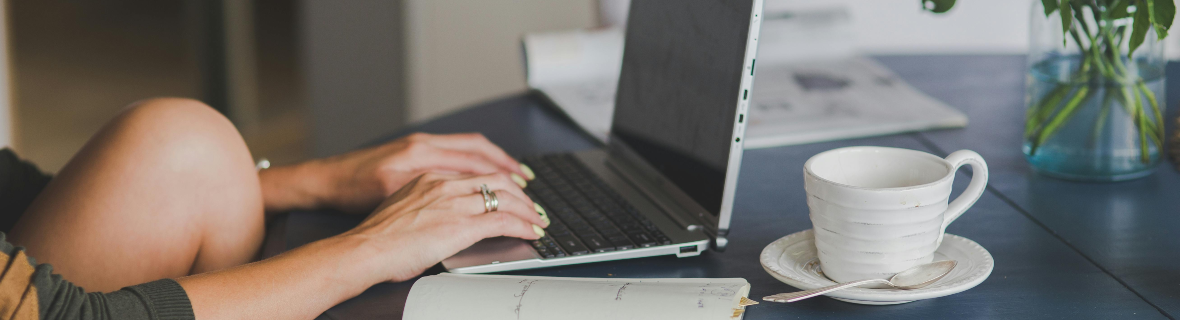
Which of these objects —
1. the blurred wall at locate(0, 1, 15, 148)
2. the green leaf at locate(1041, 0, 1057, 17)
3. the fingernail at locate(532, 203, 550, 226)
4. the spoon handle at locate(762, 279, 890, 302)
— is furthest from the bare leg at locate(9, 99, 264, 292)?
the blurred wall at locate(0, 1, 15, 148)

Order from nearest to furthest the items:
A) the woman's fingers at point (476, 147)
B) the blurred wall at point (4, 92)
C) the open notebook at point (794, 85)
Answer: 1. the woman's fingers at point (476, 147)
2. the open notebook at point (794, 85)
3. the blurred wall at point (4, 92)

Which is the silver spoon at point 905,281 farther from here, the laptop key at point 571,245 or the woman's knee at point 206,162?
the woman's knee at point 206,162

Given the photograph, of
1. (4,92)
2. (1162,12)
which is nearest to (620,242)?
(1162,12)

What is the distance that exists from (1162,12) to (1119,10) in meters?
0.06

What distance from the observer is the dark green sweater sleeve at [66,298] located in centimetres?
56

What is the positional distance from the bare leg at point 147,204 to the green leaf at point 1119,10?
2.38 ft

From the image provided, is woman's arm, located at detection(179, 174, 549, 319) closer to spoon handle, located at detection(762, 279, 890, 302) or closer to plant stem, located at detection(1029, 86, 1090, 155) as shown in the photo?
spoon handle, located at detection(762, 279, 890, 302)

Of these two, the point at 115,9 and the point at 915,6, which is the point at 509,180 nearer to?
the point at 915,6

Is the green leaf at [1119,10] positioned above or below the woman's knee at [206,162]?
above

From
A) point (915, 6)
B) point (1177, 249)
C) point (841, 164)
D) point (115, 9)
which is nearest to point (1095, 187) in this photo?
point (1177, 249)

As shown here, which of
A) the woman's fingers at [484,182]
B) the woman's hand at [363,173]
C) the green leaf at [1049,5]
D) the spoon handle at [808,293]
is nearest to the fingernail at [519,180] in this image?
the woman's hand at [363,173]

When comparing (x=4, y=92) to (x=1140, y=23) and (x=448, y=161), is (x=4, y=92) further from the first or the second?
(x=1140, y=23)

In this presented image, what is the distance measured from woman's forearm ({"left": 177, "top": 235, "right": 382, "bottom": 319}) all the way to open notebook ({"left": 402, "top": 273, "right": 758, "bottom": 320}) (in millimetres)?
53

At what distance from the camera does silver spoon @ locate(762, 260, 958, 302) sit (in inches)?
23.7
